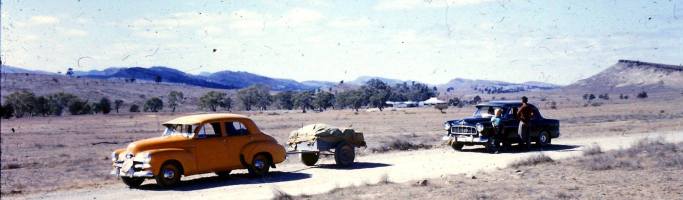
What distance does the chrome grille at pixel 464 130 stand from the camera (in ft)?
69.2

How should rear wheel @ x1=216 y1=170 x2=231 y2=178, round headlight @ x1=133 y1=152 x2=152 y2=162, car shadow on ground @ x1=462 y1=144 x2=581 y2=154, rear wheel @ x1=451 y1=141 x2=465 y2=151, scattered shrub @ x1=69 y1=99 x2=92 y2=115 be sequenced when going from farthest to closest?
scattered shrub @ x1=69 y1=99 x2=92 y2=115, rear wheel @ x1=451 y1=141 x2=465 y2=151, car shadow on ground @ x1=462 y1=144 x2=581 y2=154, rear wheel @ x1=216 y1=170 x2=231 y2=178, round headlight @ x1=133 y1=152 x2=152 y2=162

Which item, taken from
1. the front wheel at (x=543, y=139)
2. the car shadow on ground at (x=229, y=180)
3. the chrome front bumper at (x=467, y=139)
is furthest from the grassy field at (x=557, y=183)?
the front wheel at (x=543, y=139)

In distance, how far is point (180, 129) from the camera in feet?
48.3

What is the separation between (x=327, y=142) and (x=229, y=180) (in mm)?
3208

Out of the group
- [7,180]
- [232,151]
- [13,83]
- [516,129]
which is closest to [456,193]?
[232,151]

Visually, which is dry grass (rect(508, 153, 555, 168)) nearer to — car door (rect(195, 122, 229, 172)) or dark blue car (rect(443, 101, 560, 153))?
dark blue car (rect(443, 101, 560, 153))

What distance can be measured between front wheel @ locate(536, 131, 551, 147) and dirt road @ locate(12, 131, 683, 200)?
687 millimetres

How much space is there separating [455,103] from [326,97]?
31.2 meters

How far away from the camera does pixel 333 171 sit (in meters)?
16.8

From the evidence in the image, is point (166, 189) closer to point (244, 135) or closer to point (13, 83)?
point (244, 135)

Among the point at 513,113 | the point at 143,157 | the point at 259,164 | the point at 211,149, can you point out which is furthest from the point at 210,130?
the point at 513,113

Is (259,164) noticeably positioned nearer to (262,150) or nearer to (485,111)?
(262,150)

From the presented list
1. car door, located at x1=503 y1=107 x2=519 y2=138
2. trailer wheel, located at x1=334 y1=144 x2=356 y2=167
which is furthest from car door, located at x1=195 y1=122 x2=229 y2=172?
car door, located at x1=503 y1=107 x2=519 y2=138

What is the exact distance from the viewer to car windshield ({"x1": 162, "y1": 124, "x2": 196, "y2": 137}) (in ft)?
47.6
